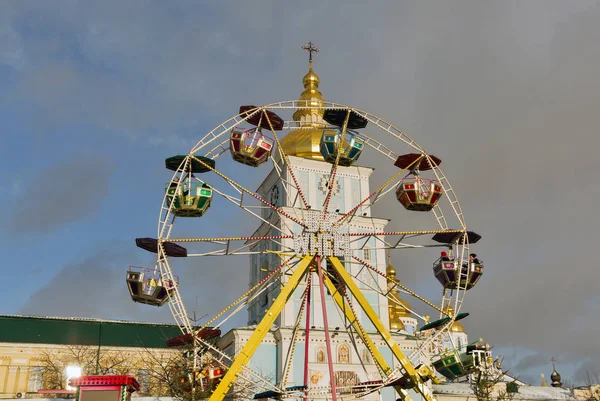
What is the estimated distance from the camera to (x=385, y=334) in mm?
30109

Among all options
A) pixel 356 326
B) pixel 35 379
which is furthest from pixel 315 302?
pixel 35 379

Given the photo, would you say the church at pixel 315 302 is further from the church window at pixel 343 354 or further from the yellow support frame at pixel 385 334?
the yellow support frame at pixel 385 334

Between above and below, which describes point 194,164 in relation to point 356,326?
above

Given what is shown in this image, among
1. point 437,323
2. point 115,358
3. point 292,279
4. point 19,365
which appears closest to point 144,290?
point 292,279

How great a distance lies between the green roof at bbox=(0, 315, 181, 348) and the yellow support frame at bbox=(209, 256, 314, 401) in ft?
109

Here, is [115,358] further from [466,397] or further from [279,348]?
[466,397]

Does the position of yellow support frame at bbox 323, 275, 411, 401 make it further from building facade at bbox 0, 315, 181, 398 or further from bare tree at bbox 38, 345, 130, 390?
bare tree at bbox 38, 345, 130, 390

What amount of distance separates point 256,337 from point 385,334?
5974mm

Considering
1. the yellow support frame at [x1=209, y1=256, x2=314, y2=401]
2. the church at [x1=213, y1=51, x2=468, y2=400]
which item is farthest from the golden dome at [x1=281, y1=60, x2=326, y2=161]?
the yellow support frame at [x1=209, y1=256, x2=314, y2=401]

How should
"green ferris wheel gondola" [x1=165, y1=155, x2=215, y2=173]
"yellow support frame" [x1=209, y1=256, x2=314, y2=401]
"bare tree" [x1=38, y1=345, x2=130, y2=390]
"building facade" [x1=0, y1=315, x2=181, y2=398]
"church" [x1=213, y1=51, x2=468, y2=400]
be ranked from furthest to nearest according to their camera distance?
"building facade" [x1=0, y1=315, x2=181, y2=398] < "bare tree" [x1=38, y1=345, x2=130, y2=390] < "church" [x1=213, y1=51, x2=468, y2=400] < "green ferris wheel gondola" [x1=165, y1=155, x2=215, y2=173] < "yellow support frame" [x1=209, y1=256, x2=314, y2=401]

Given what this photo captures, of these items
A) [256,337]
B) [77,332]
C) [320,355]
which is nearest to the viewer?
[256,337]

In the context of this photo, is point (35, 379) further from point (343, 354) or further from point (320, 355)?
point (343, 354)

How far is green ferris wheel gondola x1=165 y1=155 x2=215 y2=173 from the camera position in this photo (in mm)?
31203

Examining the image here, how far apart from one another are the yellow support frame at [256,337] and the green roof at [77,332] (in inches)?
1306
